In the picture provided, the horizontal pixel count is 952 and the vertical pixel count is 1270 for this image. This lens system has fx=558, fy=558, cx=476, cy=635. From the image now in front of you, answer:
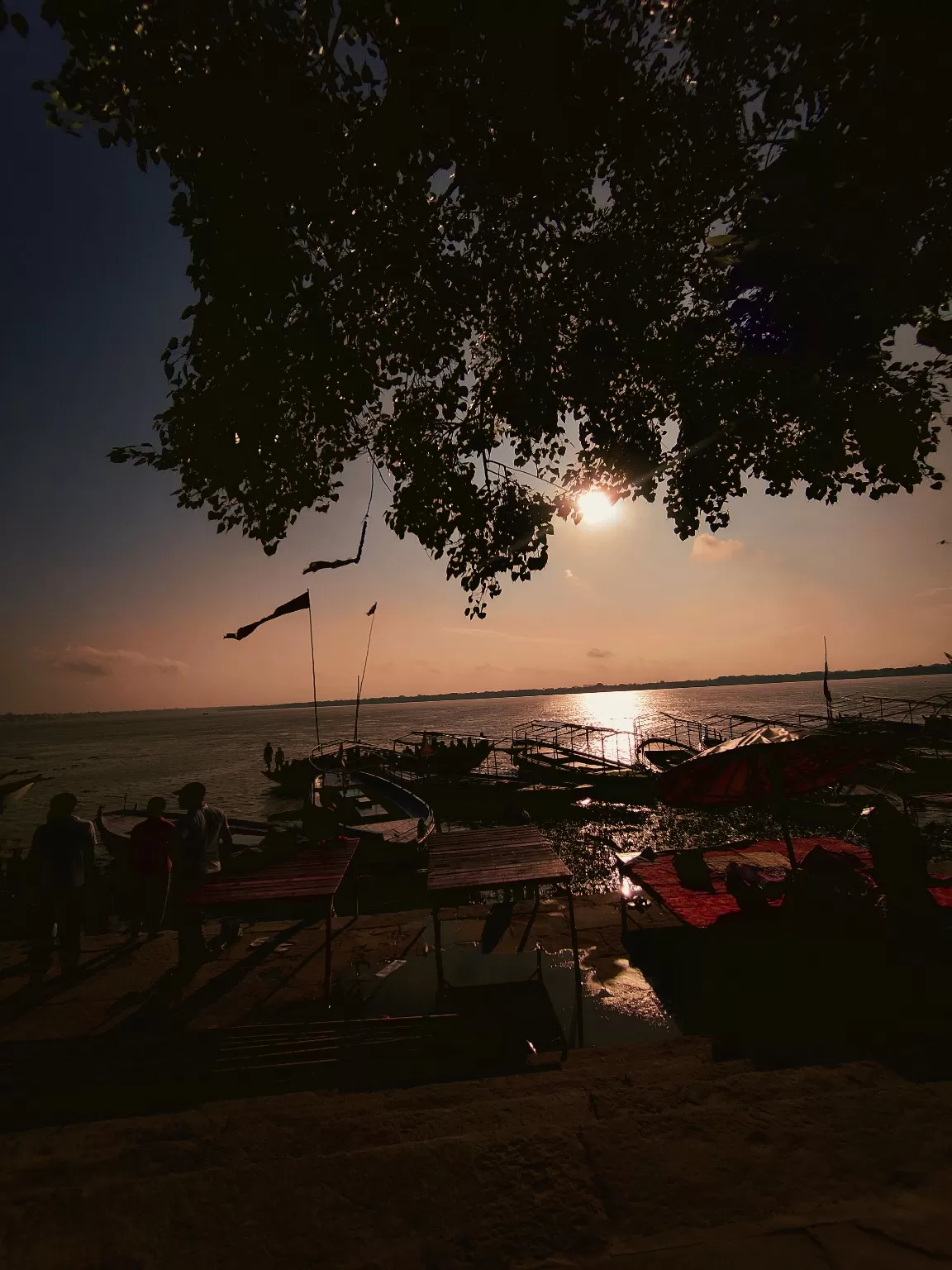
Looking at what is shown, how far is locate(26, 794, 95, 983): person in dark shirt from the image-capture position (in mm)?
7117

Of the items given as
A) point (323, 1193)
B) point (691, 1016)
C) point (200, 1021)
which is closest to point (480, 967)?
point (691, 1016)

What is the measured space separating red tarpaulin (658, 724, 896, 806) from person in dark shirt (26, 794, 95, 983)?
812 cm

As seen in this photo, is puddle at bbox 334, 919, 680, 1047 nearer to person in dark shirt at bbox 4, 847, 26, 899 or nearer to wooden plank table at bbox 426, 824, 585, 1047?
wooden plank table at bbox 426, 824, 585, 1047

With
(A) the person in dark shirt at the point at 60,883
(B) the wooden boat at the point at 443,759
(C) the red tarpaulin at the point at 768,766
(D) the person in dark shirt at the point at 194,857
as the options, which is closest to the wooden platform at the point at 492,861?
(C) the red tarpaulin at the point at 768,766

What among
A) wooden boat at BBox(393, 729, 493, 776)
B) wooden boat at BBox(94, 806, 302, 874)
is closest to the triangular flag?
wooden boat at BBox(94, 806, 302, 874)

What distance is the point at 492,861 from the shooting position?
22.3ft

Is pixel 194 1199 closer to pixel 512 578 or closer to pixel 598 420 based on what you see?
pixel 512 578

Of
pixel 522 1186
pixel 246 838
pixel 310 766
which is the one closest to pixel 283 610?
pixel 246 838

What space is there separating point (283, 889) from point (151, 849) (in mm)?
3404

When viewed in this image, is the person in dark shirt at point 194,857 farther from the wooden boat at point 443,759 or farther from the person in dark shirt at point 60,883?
the wooden boat at point 443,759

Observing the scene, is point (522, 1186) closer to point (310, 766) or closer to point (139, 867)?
point (139, 867)

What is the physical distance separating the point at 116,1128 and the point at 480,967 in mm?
5681

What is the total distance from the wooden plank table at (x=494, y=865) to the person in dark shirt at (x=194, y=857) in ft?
9.82

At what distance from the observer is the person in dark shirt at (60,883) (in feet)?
23.4
